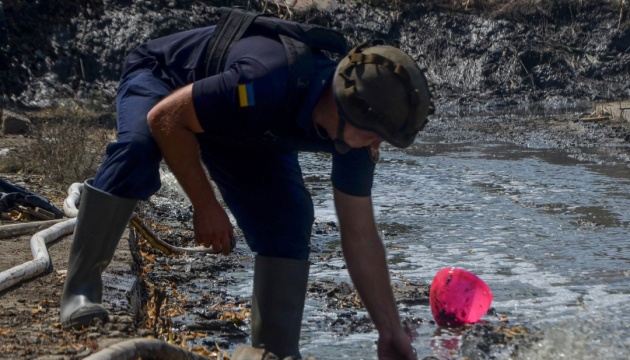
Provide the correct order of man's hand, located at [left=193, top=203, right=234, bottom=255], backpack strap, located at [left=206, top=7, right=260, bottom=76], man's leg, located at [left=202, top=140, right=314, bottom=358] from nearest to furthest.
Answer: man's hand, located at [left=193, top=203, right=234, bottom=255] < backpack strap, located at [left=206, top=7, right=260, bottom=76] < man's leg, located at [left=202, top=140, right=314, bottom=358]

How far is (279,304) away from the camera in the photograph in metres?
4.54

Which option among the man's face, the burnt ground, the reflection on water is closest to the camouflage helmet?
the man's face

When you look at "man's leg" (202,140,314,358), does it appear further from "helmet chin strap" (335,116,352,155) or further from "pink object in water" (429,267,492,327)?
"pink object in water" (429,267,492,327)

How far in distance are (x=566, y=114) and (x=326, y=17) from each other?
542cm

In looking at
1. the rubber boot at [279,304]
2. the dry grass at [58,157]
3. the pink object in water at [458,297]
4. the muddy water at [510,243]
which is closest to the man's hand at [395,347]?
the rubber boot at [279,304]

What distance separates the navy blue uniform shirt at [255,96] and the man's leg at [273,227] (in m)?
0.20

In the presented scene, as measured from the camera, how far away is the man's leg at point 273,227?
14.7ft

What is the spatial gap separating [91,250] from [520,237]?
5.07m

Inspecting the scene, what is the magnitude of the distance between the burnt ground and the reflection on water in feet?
1.13

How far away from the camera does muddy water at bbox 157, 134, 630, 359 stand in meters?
5.71

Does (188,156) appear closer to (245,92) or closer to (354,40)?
(245,92)

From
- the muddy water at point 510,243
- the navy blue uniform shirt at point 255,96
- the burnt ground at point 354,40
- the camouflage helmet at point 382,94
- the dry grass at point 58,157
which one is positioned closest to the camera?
the camouflage helmet at point 382,94

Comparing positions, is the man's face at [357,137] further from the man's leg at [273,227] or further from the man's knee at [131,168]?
the man's knee at [131,168]

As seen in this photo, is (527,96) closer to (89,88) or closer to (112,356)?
(89,88)
